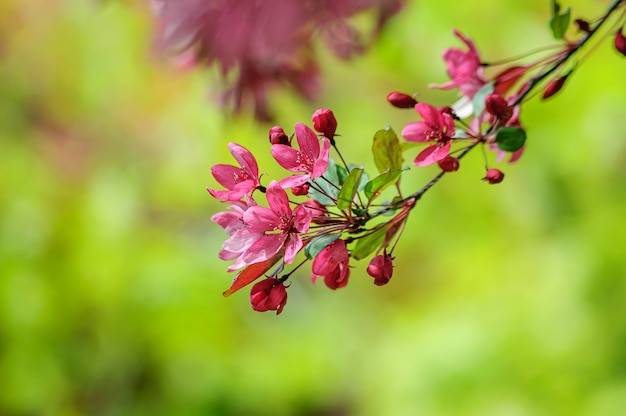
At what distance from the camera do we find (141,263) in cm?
222

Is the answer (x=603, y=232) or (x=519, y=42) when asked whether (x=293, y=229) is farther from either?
(x=519, y=42)

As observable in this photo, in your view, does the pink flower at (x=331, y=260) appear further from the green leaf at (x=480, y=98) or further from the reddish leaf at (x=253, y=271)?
the green leaf at (x=480, y=98)

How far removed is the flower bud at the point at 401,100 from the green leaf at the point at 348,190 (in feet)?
0.27

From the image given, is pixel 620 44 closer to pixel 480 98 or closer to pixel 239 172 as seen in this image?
pixel 480 98

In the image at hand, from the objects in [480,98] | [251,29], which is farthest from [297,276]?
[480,98]

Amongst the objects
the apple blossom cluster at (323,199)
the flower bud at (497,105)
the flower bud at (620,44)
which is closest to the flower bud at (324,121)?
the apple blossom cluster at (323,199)

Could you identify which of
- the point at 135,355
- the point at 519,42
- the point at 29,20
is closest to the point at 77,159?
the point at 29,20

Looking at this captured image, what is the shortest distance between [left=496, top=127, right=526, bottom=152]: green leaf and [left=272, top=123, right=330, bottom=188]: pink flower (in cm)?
12

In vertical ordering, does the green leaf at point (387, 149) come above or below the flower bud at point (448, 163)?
below

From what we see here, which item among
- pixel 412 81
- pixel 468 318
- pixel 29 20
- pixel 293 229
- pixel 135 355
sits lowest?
pixel 135 355

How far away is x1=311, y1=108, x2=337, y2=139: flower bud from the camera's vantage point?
1.57ft

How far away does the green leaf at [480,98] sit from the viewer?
1.80ft

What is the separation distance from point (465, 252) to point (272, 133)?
5.58 feet

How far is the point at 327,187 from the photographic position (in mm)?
502
